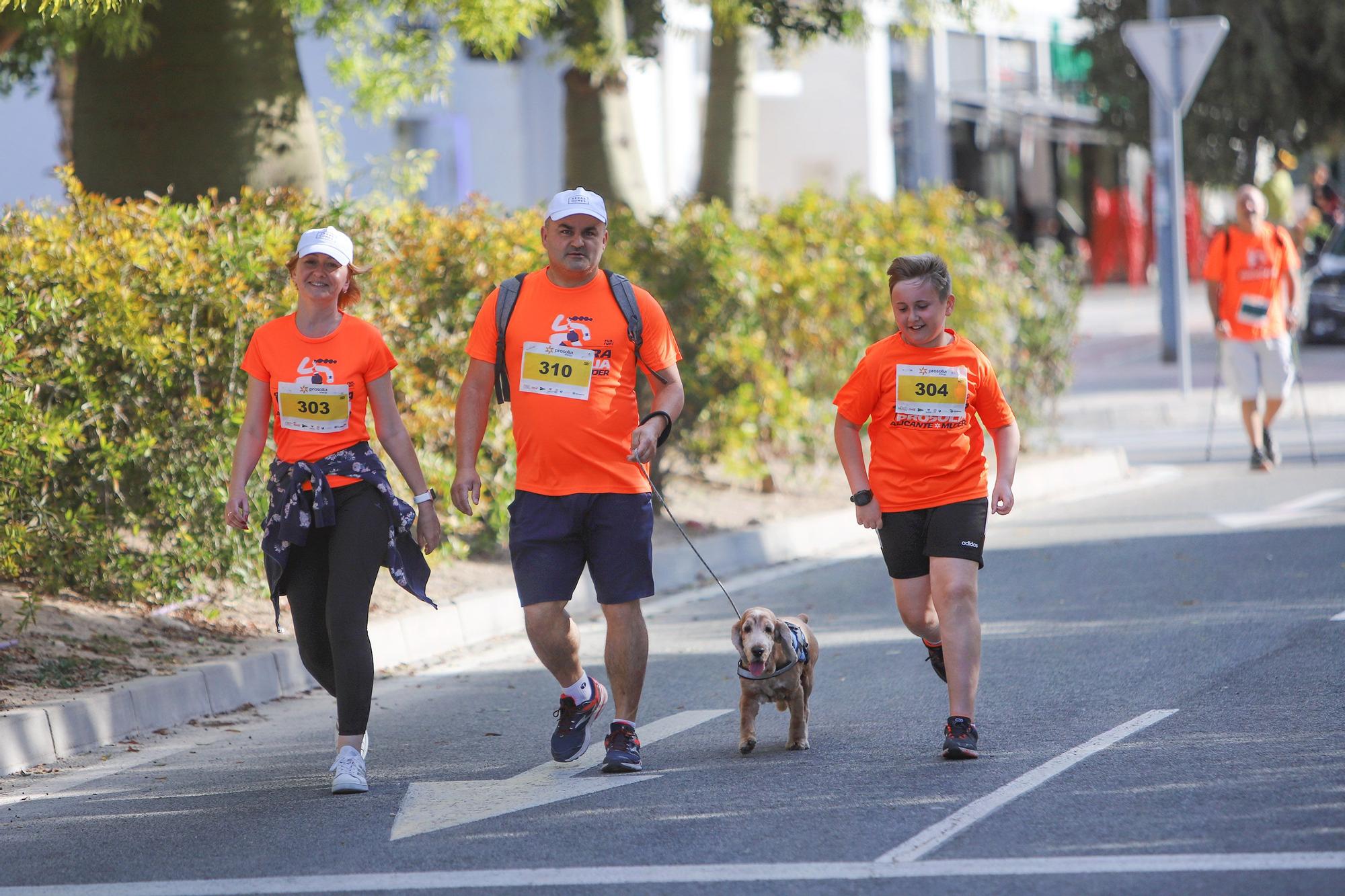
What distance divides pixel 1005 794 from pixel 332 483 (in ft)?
7.92

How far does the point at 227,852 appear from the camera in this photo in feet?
16.6

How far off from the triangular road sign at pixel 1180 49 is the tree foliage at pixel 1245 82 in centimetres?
759

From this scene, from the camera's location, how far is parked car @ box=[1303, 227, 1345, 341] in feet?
78.2

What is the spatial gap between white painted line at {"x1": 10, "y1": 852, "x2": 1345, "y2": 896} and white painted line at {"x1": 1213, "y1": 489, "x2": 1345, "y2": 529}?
6.66 m

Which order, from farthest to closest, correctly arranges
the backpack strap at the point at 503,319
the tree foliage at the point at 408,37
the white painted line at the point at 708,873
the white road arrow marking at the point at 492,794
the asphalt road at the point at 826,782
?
the tree foliage at the point at 408,37
the backpack strap at the point at 503,319
the white road arrow marking at the point at 492,794
the asphalt road at the point at 826,782
the white painted line at the point at 708,873

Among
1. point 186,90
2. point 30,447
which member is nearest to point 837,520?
point 186,90

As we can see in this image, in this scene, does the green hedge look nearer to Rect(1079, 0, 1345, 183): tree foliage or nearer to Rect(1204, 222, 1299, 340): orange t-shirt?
Rect(1204, 222, 1299, 340): orange t-shirt

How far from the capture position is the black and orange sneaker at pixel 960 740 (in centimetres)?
568

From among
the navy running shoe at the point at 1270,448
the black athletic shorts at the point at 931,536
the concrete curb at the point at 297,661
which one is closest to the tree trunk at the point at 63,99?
the concrete curb at the point at 297,661

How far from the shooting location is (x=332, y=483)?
5.74 metres

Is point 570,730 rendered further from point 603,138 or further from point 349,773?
point 603,138

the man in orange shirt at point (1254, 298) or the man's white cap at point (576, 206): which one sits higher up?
the man's white cap at point (576, 206)

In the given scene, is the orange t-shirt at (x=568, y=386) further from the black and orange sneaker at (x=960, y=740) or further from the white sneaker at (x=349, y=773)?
the black and orange sneaker at (x=960, y=740)

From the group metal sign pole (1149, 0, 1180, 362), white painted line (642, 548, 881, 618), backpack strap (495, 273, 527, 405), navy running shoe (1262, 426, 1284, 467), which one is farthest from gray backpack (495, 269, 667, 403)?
metal sign pole (1149, 0, 1180, 362)
